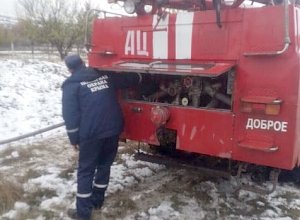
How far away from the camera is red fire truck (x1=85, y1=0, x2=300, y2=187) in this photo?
3.70 m

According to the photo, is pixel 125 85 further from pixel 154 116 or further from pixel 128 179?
pixel 128 179

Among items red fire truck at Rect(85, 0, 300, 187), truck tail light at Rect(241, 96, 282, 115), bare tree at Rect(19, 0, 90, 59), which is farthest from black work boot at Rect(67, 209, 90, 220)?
bare tree at Rect(19, 0, 90, 59)

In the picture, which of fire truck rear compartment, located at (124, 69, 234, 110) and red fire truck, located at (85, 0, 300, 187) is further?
fire truck rear compartment, located at (124, 69, 234, 110)

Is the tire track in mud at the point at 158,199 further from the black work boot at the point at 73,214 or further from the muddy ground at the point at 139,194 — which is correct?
the black work boot at the point at 73,214

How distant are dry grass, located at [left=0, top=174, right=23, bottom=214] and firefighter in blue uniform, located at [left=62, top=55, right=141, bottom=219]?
648mm

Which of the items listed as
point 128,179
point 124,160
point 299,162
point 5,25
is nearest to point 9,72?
point 124,160

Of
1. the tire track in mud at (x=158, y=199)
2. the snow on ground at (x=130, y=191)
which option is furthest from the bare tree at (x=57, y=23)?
the tire track in mud at (x=158, y=199)

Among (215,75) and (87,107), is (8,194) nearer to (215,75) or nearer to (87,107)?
(87,107)

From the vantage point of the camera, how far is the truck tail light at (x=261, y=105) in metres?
3.69

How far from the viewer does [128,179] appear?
5293 mm

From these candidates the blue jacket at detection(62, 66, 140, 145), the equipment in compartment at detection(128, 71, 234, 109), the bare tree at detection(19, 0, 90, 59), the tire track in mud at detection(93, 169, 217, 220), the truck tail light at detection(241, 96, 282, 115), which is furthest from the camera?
the bare tree at detection(19, 0, 90, 59)

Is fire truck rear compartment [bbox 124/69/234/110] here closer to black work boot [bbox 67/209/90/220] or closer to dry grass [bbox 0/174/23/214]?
black work boot [bbox 67/209/90/220]

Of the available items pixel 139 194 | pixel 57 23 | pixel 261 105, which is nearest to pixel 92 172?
pixel 139 194

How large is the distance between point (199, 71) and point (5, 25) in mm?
35430
